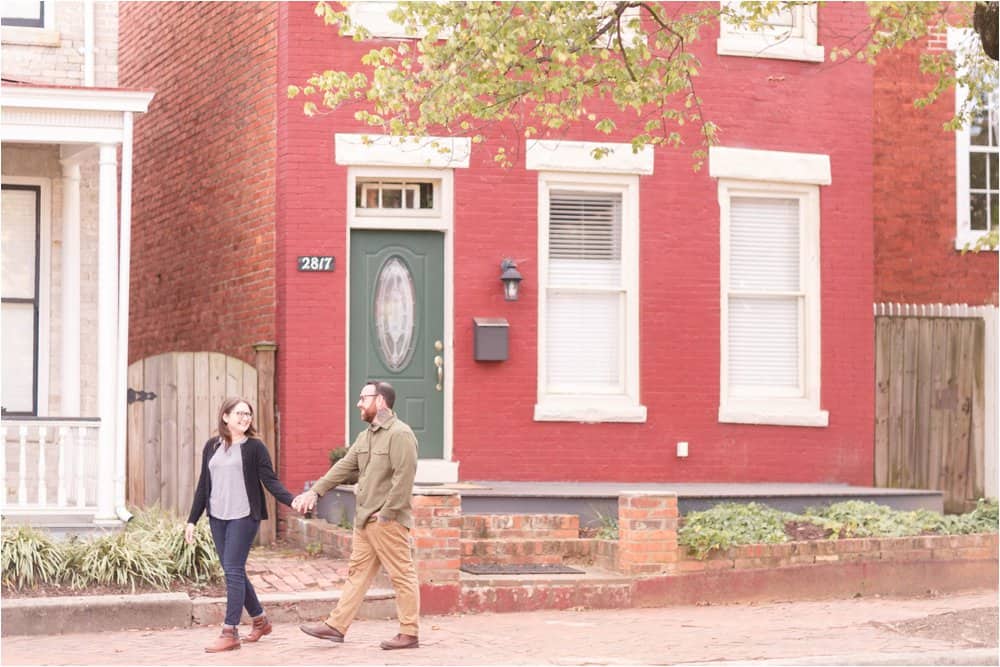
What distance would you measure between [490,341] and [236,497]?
5024 mm

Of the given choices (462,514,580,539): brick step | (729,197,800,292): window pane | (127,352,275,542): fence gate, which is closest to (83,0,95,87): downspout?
(127,352,275,542): fence gate

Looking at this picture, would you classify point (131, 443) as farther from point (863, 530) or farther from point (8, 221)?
point (863, 530)

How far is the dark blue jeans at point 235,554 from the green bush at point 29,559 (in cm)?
180

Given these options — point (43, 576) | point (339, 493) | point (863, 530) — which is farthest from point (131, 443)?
point (863, 530)

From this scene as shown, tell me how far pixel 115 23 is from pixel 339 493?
17.5ft

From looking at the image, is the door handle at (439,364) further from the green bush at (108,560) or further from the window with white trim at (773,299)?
the green bush at (108,560)

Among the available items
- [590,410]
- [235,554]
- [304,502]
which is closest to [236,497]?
[235,554]

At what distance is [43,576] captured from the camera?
10.8 m

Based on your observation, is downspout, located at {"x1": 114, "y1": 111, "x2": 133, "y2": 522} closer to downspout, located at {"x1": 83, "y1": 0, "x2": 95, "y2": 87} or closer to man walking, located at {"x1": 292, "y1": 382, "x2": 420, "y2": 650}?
downspout, located at {"x1": 83, "y1": 0, "x2": 95, "y2": 87}

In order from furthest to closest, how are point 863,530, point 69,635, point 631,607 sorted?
point 863,530 < point 631,607 < point 69,635

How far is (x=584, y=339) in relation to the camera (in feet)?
48.6

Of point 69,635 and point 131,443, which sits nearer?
point 69,635

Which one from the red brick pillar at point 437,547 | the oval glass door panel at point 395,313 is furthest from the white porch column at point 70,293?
the red brick pillar at point 437,547

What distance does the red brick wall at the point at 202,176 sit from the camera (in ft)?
48.7
